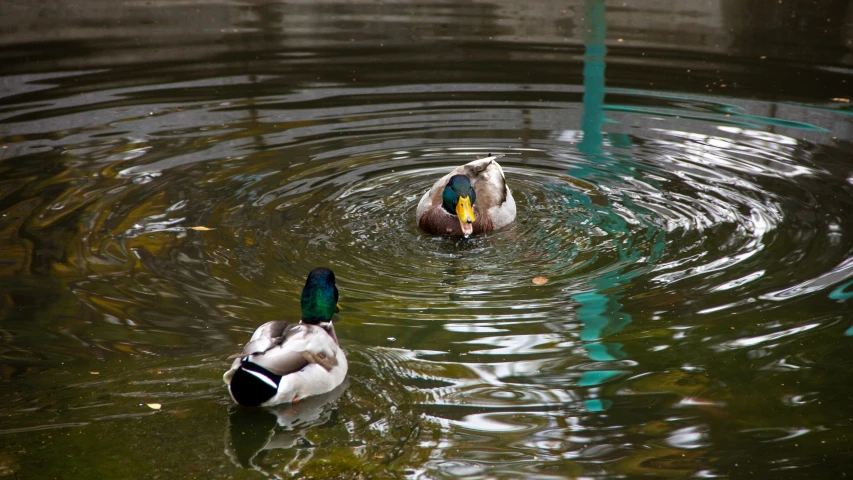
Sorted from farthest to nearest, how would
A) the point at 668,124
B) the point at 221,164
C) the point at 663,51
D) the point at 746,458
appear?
1. the point at 663,51
2. the point at 668,124
3. the point at 221,164
4. the point at 746,458

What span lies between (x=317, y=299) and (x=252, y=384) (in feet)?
2.32

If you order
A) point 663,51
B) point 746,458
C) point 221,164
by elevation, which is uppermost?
point 663,51

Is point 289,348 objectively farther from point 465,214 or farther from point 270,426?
point 465,214

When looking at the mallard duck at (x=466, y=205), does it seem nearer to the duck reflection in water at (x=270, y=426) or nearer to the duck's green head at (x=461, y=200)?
the duck's green head at (x=461, y=200)

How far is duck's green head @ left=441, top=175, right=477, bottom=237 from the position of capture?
6.80 m

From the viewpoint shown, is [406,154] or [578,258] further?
[406,154]

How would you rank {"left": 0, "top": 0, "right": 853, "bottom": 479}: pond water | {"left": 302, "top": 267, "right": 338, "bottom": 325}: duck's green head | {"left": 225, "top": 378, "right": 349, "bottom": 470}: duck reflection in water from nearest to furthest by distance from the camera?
{"left": 225, "top": 378, "right": 349, "bottom": 470}: duck reflection in water
{"left": 0, "top": 0, "right": 853, "bottom": 479}: pond water
{"left": 302, "top": 267, "right": 338, "bottom": 325}: duck's green head

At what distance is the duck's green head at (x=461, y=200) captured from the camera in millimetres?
6797

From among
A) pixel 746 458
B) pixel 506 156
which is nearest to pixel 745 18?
pixel 506 156

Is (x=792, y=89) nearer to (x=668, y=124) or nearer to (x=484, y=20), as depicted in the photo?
(x=668, y=124)

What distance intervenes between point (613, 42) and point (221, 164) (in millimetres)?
6833

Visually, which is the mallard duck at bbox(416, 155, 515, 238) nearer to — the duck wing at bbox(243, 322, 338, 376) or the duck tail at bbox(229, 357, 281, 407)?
the duck wing at bbox(243, 322, 338, 376)

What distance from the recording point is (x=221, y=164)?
27.1ft

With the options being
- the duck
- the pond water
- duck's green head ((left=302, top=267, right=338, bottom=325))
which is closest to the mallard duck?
the pond water
